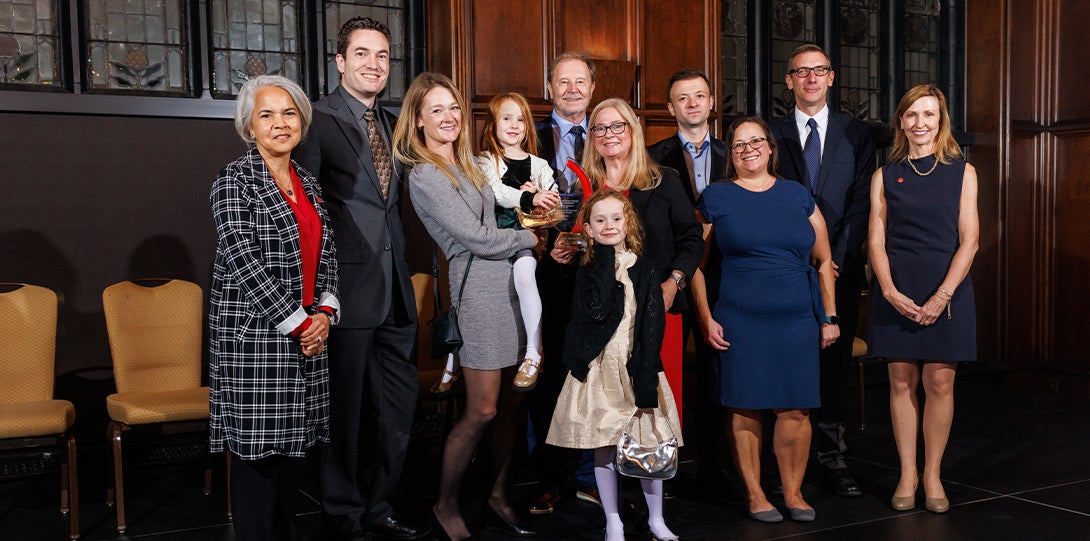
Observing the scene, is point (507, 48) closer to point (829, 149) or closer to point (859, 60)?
point (829, 149)

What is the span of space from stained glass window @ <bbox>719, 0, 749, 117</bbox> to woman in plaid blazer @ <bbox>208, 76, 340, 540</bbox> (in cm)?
466

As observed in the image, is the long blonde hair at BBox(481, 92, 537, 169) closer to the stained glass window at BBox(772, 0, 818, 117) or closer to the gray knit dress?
the gray knit dress

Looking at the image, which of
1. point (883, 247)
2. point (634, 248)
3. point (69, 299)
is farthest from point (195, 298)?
point (883, 247)

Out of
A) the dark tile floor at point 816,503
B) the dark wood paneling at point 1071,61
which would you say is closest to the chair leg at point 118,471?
the dark tile floor at point 816,503

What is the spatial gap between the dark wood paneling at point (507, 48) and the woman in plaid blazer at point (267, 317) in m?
2.51

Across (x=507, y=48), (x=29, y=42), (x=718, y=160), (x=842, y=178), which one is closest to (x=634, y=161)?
(x=718, y=160)

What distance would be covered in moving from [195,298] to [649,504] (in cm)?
250

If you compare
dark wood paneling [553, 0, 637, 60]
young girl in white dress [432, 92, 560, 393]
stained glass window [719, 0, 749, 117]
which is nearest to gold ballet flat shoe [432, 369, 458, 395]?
young girl in white dress [432, 92, 560, 393]

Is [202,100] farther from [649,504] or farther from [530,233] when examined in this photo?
[649,504]

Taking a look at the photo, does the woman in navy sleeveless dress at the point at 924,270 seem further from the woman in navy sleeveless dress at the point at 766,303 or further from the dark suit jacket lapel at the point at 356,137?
the dark suit jacket lapel at the point at 356,137

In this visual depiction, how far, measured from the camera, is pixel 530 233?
3613 mm

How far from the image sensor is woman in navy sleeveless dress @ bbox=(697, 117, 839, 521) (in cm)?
379

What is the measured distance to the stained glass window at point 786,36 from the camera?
24.4 ft

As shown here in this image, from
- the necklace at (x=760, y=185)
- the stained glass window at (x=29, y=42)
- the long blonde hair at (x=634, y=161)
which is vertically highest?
the stained glass window at (x=29, y=42)
